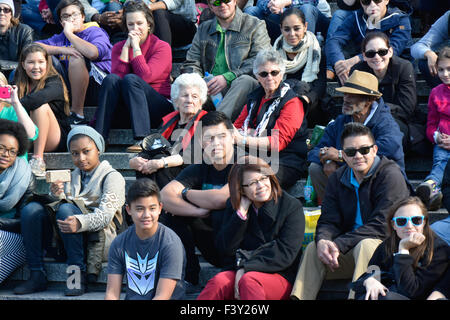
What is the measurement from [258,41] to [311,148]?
3.99 ft

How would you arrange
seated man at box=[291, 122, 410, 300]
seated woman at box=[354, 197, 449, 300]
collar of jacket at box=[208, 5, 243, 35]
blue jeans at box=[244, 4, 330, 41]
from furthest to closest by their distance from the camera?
blue jeans at box=[244, 4, 330, 41]
collar of jacket at box=[208, 5, 243, 35]
seated man at box=[291, 122, 410, 300]
seated woman at box=[354, 197, 449, 300]

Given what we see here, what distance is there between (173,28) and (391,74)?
2.56 meters

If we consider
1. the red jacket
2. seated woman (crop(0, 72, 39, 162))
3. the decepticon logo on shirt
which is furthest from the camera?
the red jacket

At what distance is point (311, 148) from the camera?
6.12 m

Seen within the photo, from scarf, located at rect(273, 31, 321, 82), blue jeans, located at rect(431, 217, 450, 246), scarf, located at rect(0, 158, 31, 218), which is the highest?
scarf, located at rect(273, 31, 321, 82)

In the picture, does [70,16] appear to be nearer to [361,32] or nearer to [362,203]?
[361,32]

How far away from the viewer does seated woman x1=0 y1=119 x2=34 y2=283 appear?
5445 millimetres

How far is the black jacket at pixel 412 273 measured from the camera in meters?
4.13

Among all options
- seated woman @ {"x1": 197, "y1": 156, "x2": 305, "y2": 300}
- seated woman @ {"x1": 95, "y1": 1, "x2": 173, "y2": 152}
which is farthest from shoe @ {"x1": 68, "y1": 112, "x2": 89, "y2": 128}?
seated woman @ {"x1": 197, "y1": 156, "x2": 305, "y2": 300}

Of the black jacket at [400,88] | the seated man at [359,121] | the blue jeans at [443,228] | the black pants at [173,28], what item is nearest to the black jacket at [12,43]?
the black pants at [173,28]

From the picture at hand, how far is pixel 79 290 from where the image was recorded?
17.2ft

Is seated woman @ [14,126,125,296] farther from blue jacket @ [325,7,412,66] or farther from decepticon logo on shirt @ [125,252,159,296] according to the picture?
blue jacket @ [325,7,412,66]

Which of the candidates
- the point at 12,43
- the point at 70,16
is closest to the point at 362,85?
the point at 70,16

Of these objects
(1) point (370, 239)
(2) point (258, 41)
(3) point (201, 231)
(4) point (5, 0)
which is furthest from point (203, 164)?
(4) point (5, 0)
